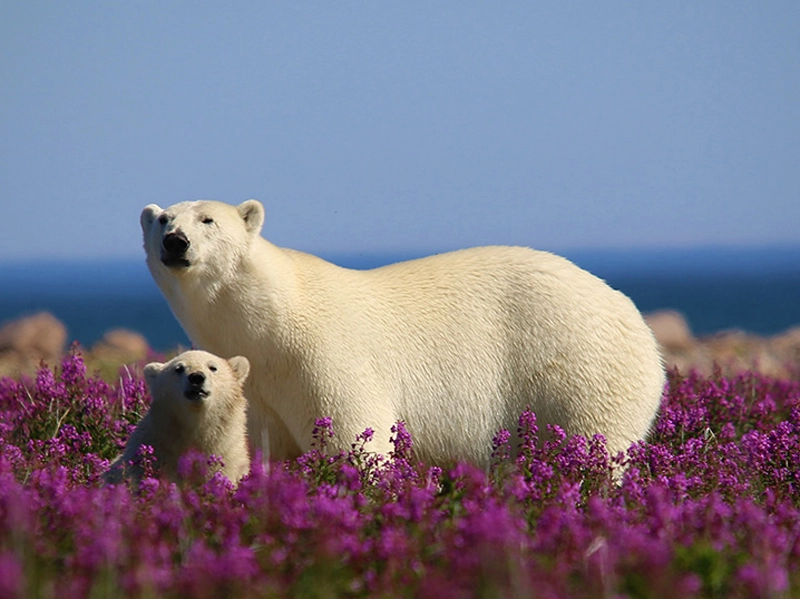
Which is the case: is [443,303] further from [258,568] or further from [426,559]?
[258,568]

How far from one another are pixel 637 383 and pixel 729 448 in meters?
0.70

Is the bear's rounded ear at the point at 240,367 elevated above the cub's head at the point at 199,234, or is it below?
below

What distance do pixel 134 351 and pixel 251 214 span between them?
27.1ft

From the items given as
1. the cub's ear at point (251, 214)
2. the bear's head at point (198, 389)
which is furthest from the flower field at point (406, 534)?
the cub's ear at point (251, 214)

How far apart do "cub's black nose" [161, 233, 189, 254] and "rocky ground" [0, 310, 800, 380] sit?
387 cm

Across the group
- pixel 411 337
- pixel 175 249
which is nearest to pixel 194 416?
pixel 175 249

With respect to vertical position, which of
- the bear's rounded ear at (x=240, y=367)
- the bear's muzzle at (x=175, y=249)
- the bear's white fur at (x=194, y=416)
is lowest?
the bear's white fur at (x=194, y=416)

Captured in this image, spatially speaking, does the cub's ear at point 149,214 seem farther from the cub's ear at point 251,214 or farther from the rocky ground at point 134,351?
the rocky ground at point 134,351

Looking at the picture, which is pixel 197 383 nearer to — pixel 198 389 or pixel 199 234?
pixel 198 389

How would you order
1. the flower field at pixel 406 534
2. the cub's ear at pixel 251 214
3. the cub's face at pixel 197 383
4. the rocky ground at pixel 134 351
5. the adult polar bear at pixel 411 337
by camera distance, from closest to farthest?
the flower field at pixel 406 534, the cub's face at pixel 197 383, the adult polar bear at pixel 411 337, the cub's ear at pixel 251 214, the rocky ground at pixel 134 351

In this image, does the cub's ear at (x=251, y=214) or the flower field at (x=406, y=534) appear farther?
the cub's ear at (x=251, y=214)

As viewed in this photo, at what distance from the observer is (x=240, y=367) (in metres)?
5.88

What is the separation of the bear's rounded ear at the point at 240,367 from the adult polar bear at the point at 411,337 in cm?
33

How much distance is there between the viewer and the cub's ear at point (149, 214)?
20.6ft
